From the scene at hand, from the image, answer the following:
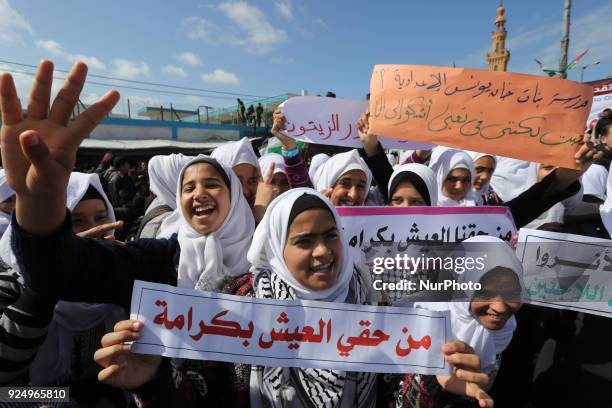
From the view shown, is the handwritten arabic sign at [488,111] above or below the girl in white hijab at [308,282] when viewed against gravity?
above

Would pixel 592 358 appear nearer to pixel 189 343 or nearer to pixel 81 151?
pixel 189 343

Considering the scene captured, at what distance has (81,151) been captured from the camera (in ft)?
44.0

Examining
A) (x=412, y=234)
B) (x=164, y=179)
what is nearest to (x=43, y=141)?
(x=412, y=234)

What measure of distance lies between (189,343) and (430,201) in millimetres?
1885

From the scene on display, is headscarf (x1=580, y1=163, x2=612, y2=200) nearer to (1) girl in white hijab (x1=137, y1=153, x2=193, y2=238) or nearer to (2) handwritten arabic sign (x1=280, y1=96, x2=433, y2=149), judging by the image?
(2) handwritten arabic sign (x1=280, y1=96, x2=433, y2=149)

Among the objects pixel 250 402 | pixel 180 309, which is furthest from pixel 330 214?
pixel 250 402

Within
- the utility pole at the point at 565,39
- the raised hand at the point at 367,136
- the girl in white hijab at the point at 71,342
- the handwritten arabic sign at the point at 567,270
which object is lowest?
the girl in white hijab at the point at 71,342

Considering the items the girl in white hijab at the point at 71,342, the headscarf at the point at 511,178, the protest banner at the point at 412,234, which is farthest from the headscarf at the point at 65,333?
the headscarf at the point at 511,178

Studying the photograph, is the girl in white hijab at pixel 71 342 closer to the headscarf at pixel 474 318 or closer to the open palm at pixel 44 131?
the open palm at pixel 44 131

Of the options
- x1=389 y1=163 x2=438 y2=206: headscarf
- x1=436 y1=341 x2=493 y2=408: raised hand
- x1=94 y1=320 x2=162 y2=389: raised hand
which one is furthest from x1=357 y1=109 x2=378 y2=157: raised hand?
x1=94 y1=320 x2=162 y2=389: raised hand

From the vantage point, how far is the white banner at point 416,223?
5.00ft

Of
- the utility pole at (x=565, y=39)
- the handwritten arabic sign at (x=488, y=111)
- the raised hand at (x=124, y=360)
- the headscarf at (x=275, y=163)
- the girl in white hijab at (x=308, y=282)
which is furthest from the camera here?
the utility pole at (x=565, y=39)

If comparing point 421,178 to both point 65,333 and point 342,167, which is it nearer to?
point 342,167

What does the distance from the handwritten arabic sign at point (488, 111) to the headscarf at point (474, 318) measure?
72 centimetres
